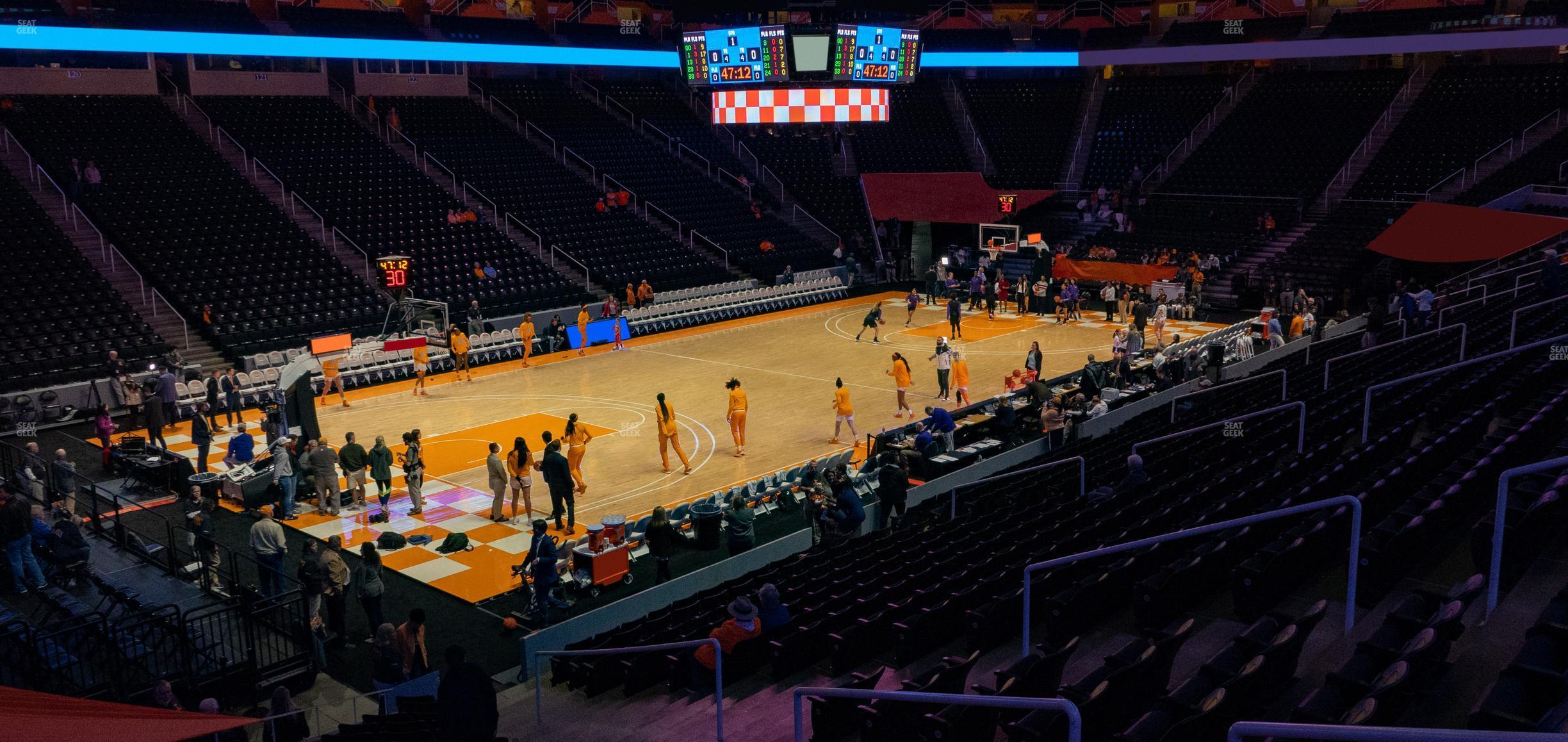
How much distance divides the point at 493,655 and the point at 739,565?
124 inches

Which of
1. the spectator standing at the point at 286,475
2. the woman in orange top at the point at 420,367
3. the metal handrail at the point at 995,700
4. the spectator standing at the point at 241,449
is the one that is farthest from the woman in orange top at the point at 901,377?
the metal handrail at the point at 995,700

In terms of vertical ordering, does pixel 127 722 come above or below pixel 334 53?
below

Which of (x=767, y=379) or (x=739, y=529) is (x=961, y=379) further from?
(x=739, y=529)

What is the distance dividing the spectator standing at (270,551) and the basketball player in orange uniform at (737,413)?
7.74 metres

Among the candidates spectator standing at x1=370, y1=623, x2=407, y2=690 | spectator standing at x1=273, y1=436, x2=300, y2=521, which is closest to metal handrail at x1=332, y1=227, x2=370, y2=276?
spectator standing at x1=273, y1=436, x2=300, y2=521

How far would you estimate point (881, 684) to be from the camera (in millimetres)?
8273

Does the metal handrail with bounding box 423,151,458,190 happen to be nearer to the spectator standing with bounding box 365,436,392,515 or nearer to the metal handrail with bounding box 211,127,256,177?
the metal handrail with bounding box 211,127,256,177

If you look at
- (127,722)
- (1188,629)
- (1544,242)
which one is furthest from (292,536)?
(1544,242)

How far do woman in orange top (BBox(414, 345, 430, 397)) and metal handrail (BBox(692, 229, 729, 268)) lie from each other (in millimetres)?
14627

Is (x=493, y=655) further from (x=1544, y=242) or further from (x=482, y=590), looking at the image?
(x=1544, y=242)

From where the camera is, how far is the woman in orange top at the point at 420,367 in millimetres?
25594

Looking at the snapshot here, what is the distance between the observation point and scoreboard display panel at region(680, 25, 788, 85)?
2406cm

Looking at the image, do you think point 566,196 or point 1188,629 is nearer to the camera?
point 1188,629

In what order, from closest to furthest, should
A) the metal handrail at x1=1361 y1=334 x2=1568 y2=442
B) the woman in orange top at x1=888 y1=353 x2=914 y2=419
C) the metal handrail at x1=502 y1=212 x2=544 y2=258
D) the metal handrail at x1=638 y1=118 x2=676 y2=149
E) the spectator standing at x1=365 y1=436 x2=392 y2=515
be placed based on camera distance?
the metal handrail at x1=1361 y1=334 x2=1568 y2=442
the spectator standing at x1=365 y1=436 x2=392 y2=515
the woman in orange top at x1=888 y1=353 x2=914 y2=419
the metal handrail at x1=502 y1=212 x2=544 y2=258
the metal handrail at x1=638 y1=118 x2=676 y2=149
